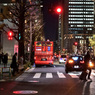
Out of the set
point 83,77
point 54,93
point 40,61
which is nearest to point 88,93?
point 54,93

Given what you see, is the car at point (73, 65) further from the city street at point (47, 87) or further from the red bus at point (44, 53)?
the red bus at point (44, 53)

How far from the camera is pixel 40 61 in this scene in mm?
35188

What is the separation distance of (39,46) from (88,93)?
1004 inches

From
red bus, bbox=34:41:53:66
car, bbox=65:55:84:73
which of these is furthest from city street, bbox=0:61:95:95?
red bus, bbox=34:41:53:66

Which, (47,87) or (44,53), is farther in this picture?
(44,53)

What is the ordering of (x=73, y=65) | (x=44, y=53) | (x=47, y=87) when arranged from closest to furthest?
(x=47, y=87), (x=73, y=65), (x=44, y=53)

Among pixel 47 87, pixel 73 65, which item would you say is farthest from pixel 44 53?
pixel 47 87

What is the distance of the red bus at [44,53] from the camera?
3516cm

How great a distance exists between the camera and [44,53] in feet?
116

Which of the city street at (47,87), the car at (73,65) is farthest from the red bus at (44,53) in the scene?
the city street at (47,87)

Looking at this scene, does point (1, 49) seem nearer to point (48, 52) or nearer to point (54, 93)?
point (48, 52)

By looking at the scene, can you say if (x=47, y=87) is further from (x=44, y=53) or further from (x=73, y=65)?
(x=44, y=53)

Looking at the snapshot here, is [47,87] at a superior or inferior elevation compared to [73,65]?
inferior

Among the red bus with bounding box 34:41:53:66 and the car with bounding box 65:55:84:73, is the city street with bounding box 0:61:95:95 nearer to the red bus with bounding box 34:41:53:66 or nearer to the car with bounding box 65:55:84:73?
the car with bounding box 65:55:84:73
